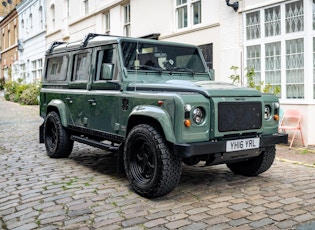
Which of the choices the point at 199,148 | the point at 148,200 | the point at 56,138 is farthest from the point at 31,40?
the point at 199,148

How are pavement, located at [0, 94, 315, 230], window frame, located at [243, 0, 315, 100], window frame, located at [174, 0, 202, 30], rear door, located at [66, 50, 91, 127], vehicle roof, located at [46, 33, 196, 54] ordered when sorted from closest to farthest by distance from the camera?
1. pavement, located at [0, 94, 315, 230]
2. vehicle roof, located at [46, 33, 196, 54]
3. rear door, located at [66, 50, 91, 127]
4. window frame, located at [243, 0, 315, 100]
5. window frame, located at [174, 0, 202, 30]

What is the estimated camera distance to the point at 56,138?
7.16 meters

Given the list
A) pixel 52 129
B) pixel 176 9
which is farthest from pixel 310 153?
pixel 176 9

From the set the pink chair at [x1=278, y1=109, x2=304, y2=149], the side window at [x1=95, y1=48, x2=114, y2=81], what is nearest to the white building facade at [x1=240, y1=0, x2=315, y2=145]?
the pink chair at [x1=278, y1=109, x2=304, y2=149]

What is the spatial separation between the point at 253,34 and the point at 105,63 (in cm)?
575

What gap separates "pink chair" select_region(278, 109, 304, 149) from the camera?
8913 mm

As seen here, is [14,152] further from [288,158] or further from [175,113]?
[288,158]

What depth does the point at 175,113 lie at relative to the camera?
4.41 m

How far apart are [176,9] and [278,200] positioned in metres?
9.85

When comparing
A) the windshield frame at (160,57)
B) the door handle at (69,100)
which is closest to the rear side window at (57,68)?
the door handle at (69,100)

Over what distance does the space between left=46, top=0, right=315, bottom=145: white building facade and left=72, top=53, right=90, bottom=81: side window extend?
5027 millimetres

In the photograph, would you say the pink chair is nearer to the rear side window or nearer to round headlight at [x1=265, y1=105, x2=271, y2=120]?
round headlight at [x1=265, y1=105, x2=271, y2=120]

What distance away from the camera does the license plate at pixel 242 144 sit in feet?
15.2

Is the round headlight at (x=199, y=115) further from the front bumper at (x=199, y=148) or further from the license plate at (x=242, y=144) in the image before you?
the license plate at (x=242, y=144)
